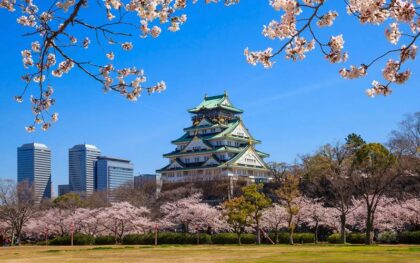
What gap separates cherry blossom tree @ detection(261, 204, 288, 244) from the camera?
4144cm

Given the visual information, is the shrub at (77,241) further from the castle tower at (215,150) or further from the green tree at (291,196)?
the green tree at (291,196)

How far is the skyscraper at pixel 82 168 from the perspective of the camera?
5586 inches

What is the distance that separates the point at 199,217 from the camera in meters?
45.2

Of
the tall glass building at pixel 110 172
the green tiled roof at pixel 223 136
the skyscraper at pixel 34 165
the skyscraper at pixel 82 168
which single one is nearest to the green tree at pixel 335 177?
the green tiled roof at pixel 223 136

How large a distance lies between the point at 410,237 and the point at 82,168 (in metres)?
120

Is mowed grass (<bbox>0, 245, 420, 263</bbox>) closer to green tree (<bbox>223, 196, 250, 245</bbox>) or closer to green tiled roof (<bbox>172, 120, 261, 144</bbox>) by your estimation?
green tree (<bbox>223, 196, 250, 245</bbox>)

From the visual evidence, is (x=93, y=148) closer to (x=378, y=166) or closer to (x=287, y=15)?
(x=378, y=166)

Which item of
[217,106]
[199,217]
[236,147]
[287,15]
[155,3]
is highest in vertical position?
[217,106]

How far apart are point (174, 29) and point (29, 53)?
6.59 feet

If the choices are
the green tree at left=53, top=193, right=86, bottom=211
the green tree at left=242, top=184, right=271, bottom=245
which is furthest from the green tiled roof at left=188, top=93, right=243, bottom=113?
the green tree at left=242, top=184, right=271, bottom=245

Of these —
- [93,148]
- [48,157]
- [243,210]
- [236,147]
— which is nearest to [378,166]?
[243,210]

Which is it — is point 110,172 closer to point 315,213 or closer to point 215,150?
point 215,150

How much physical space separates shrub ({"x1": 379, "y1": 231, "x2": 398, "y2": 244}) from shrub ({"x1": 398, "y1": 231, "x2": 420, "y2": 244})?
1.86 ft

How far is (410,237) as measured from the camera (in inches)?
1371
